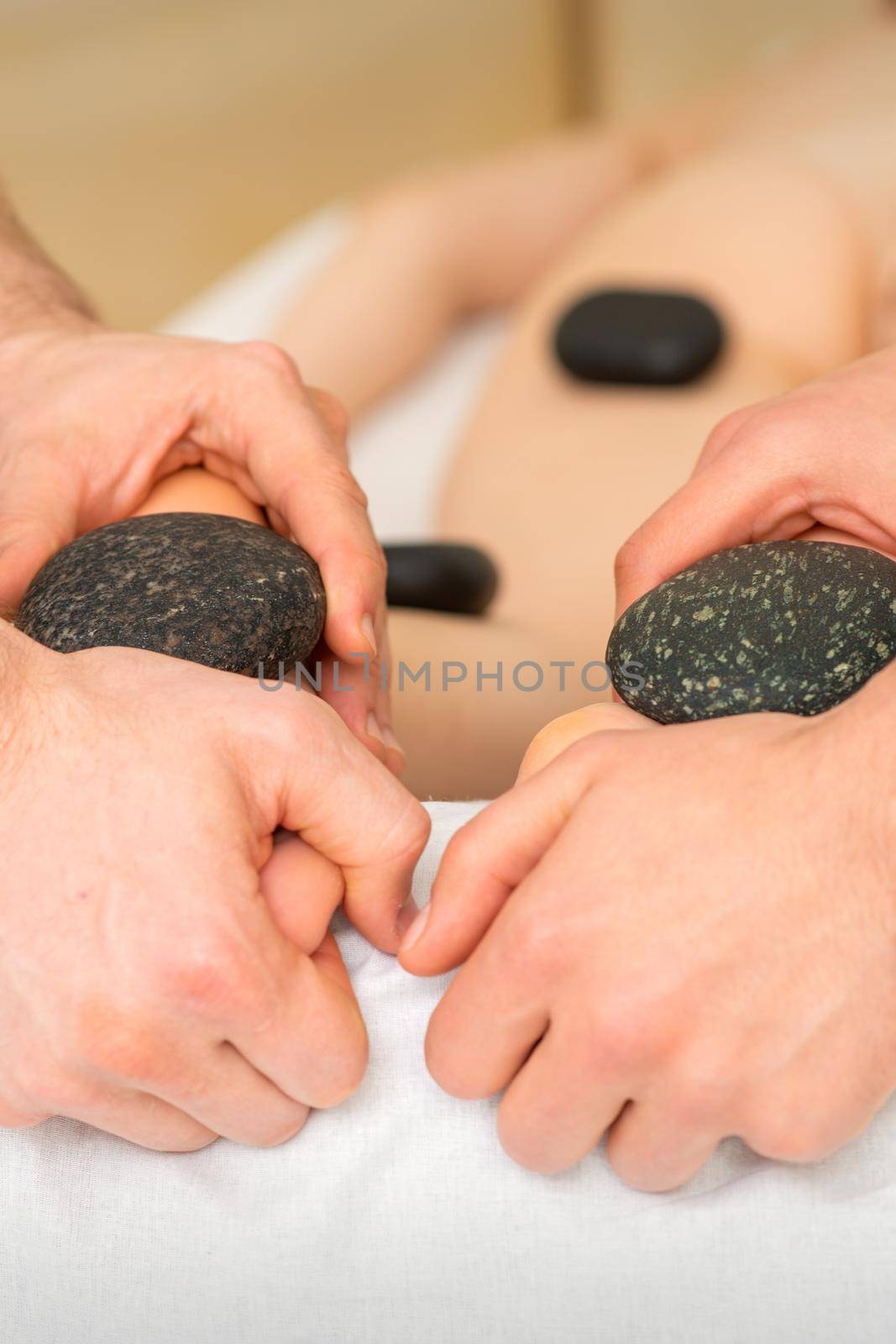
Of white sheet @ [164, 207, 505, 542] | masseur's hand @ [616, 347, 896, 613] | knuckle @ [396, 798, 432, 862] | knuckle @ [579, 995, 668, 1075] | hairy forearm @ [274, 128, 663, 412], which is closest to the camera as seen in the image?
knuckle @ [579, 995, 668, 1075]

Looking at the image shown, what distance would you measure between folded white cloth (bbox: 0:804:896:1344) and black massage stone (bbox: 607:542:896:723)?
0.22 meters

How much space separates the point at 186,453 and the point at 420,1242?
580 millimetres

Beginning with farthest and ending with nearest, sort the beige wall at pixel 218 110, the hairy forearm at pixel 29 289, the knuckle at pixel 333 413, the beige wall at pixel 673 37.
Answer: the beige wall at pixel 673 37
the beige wall at pixel 218 110
the hairy forearm at pixel 29 289
the knuckle at pixel 333 413

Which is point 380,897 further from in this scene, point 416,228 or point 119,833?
point 416,228

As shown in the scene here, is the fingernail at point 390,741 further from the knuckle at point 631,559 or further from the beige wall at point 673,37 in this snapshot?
the beige wall at point 673,37

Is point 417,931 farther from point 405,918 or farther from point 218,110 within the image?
point 218,110

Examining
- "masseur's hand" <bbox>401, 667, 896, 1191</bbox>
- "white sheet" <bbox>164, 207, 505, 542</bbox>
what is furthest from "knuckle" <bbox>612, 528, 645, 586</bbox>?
"white sheet" <bbox>164, 207, 505, 542</bbox>

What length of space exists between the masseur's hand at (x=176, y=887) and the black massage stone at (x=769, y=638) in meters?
0.16

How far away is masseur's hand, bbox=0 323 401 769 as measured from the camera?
2.62 ft

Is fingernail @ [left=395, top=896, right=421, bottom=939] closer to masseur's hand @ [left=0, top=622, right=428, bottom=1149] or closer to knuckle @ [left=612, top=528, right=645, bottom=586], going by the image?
masseur's hand @ [left=0, top=622, right=428, bottom=1149]

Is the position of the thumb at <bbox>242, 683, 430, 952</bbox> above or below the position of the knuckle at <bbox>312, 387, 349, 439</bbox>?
below

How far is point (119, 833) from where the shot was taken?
581mm

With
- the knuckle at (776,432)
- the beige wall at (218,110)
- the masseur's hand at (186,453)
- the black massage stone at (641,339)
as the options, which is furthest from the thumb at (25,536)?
the beige wall at (218,110)

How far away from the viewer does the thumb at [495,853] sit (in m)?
0.60
